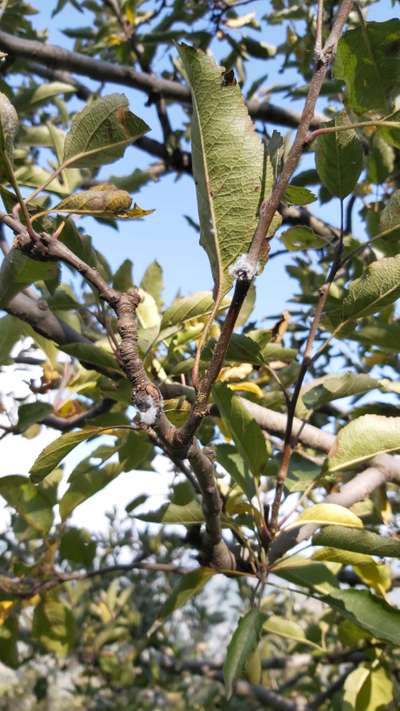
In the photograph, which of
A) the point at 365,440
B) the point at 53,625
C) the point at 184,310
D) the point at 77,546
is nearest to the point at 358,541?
the point at 365,440

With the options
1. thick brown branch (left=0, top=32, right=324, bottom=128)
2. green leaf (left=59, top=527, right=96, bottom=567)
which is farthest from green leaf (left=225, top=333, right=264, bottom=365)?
thick brown branch (left=0, top=32, right=324, bottom=128)

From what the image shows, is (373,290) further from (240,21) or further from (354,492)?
(240,21)

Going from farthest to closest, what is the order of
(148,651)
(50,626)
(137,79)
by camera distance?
(148,651)
(137,79)
(50,626)

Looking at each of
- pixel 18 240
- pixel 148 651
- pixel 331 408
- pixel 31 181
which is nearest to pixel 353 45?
pixel 18 240

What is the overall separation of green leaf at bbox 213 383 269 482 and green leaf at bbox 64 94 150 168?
1.29 ft

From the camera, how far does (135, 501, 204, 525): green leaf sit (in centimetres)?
123

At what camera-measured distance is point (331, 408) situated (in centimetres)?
208

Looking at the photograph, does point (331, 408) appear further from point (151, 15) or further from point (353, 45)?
point (151, 15)

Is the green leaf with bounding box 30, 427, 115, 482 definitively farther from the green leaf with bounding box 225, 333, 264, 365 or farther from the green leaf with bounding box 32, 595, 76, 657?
the green leaf with bounding box 32, 595, 76, 657

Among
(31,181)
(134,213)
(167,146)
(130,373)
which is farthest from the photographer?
(167,146)

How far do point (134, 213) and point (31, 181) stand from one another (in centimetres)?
106

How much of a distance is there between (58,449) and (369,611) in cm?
58

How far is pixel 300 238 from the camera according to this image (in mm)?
1321

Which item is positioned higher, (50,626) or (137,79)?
(137,79)
